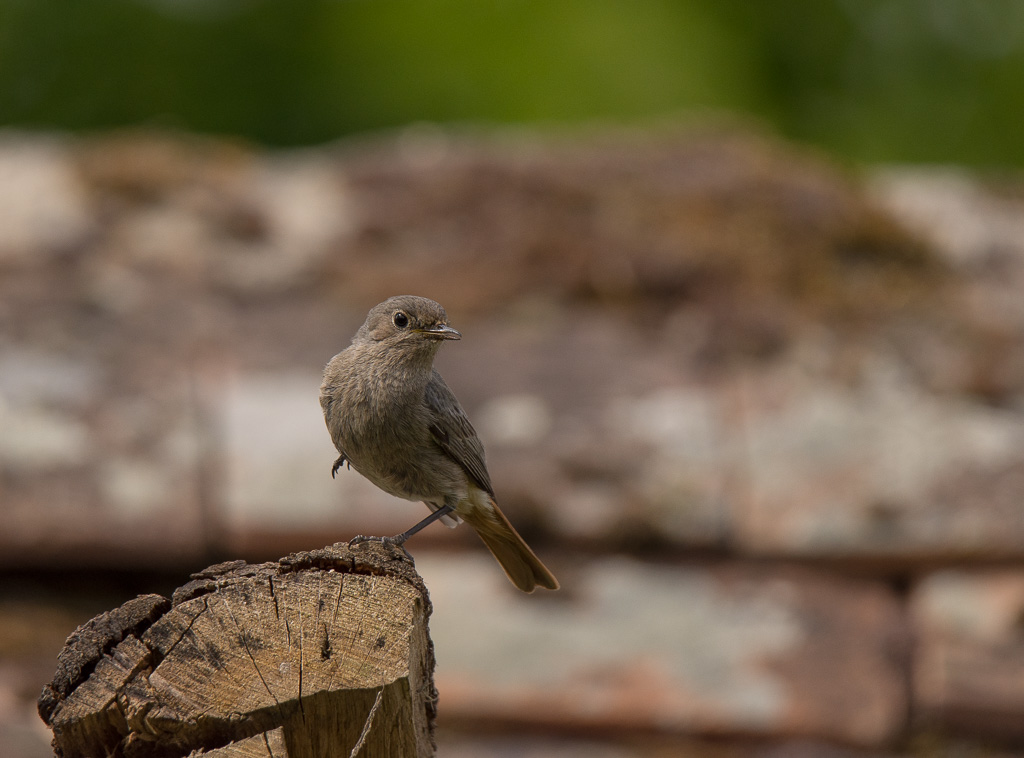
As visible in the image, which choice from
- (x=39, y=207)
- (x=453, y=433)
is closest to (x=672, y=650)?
(x=453, y=433)

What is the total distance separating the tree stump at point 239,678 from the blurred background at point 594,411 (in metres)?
3.47

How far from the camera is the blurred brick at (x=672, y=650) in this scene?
604 centimetres

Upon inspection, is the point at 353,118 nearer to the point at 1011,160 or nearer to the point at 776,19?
the point at 776,19

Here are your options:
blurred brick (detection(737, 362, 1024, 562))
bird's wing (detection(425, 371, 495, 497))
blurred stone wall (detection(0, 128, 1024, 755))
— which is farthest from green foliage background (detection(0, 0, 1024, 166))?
bird's wing (detection(425, 371, 495, 497))

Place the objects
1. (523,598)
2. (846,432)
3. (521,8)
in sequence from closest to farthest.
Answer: (523,598) < (846,432) < (521,8)

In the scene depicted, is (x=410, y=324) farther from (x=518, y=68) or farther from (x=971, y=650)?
(x=518, y=68)

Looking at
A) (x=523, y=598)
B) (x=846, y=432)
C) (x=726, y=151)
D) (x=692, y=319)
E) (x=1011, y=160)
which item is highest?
(x=1011, y=160)

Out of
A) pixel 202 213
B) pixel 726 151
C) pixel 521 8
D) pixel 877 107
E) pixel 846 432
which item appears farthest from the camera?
pixel 877 107

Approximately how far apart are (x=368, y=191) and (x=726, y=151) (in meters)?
3.00

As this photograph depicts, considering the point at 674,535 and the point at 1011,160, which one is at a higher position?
the point at 1011,160

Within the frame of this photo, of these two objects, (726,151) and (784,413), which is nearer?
(784,413)

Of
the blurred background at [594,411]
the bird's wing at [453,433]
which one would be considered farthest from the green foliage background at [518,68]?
the bird's wing at [453,433]

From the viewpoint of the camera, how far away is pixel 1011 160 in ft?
48.9

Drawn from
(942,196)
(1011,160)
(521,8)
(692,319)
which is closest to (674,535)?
(692,319)
